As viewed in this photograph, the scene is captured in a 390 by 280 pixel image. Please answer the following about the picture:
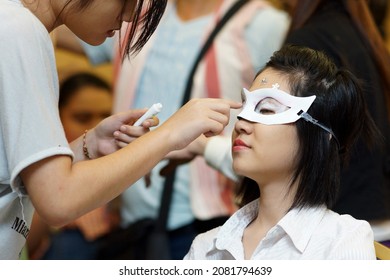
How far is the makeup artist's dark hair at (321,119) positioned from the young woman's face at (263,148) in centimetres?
2

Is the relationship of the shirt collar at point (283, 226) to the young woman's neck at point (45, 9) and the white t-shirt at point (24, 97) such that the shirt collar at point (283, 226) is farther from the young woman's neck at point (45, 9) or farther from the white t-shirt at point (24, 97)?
the young woman's neck at point (45, 9)

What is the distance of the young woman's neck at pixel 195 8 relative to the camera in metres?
2.28

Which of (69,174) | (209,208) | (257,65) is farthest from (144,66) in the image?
(69,174)

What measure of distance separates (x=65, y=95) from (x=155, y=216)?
32.5 inches

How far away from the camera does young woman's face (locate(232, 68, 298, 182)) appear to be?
1.41m

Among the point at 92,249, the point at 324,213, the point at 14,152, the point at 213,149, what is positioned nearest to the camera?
the point at 14,152

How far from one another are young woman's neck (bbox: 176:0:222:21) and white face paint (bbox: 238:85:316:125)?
0.90 m

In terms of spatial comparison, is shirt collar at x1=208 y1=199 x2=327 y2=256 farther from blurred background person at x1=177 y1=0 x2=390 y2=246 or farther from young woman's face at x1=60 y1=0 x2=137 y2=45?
young woman's face at x1=60 y1=0 x2=137 y2=45

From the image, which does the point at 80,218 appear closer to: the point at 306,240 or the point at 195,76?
the point at 195,76

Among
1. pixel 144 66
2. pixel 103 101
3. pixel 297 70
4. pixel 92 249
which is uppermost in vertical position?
pixel 297 70

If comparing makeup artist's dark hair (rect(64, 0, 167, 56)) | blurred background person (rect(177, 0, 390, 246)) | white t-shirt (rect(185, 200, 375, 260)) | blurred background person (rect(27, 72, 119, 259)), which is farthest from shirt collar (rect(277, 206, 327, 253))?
blurred background person (rect(27, 72, 119, 259))

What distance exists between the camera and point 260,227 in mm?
1475

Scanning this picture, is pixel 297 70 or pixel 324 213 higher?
pixel 297 70

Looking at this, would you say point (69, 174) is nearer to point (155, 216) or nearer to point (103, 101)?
point (155, 216)
